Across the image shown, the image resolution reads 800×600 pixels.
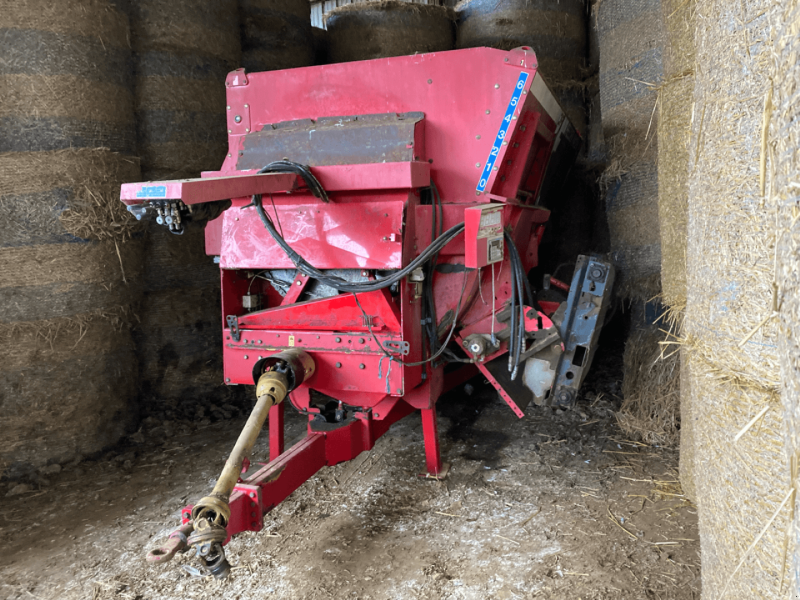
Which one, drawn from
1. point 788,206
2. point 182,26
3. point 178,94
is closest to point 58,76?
point 178,94

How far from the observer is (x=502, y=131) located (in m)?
3.11

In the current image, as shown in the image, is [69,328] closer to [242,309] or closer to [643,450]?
[242,309]

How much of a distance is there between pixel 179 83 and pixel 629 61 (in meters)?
3.12

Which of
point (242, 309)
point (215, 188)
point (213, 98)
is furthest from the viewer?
point (213, 98)

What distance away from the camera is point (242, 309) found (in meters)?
3.39

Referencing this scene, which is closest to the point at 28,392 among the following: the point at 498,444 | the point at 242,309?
the point at 242,309

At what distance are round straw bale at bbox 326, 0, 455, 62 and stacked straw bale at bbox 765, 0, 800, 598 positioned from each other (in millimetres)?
4590

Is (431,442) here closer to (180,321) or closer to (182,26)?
(180,321)

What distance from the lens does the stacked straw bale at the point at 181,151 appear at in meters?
4.32

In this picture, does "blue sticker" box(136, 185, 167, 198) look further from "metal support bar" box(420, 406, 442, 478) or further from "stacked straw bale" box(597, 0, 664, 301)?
"stacked straw bale" box(597, 0, 664, 301)

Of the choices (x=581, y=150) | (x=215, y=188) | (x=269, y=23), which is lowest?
(x=215, y=188)

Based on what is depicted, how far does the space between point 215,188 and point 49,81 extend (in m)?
2.03

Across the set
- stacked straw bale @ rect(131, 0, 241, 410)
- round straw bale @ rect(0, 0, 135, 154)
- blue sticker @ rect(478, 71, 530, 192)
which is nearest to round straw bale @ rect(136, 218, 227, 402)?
stacked straw bale @ rect(131, 0, 241, 410)

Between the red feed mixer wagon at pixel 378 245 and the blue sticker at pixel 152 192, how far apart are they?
467 millimetres
